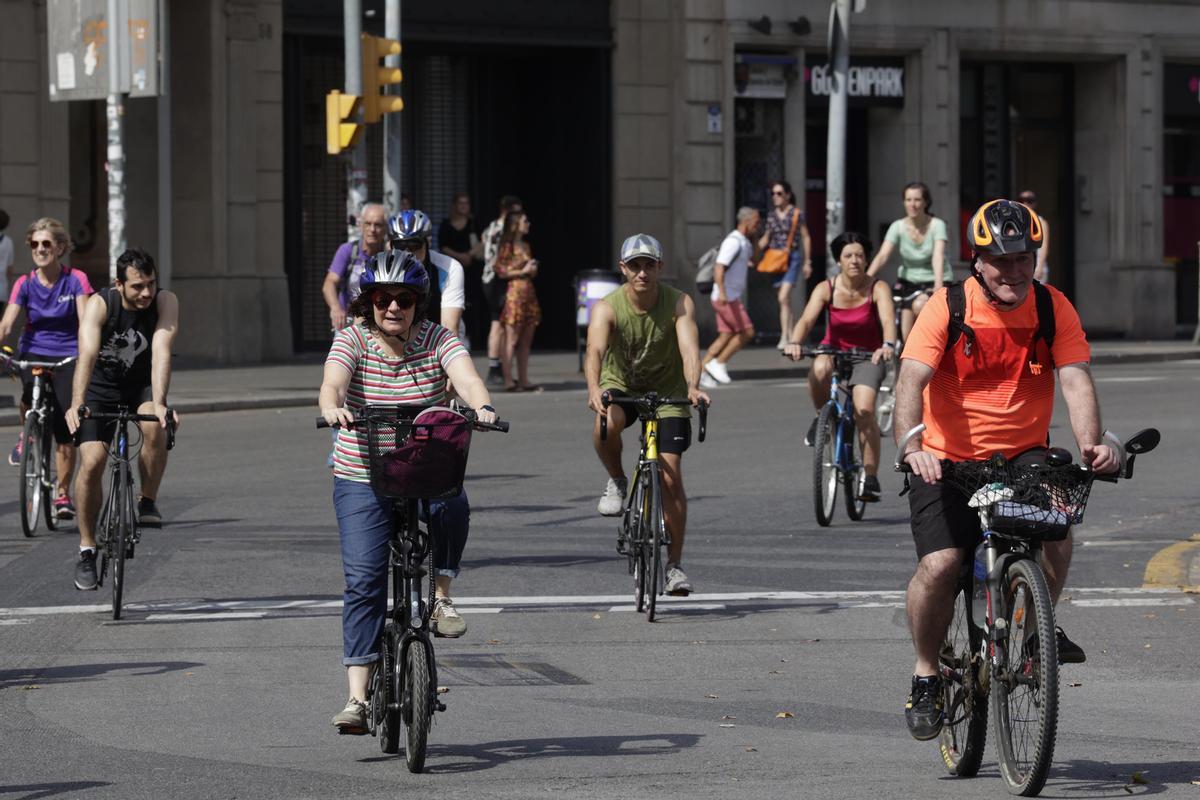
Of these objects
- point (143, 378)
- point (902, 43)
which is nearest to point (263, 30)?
point (902, 43)

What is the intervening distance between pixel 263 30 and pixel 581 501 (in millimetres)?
13976

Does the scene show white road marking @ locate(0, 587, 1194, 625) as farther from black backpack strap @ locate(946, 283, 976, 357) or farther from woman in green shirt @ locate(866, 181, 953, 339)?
woman in green shirt @ locate(866, 181, 953, 339)

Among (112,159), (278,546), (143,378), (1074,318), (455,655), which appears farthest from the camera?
(112,159)

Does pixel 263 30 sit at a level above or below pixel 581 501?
above

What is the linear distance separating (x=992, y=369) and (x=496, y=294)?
1675cm

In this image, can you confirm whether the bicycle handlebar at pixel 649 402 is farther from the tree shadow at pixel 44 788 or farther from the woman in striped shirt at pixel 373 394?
the tree shadow at pixel 44 788

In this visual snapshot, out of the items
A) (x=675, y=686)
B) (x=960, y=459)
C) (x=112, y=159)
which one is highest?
(x=112, y=159)

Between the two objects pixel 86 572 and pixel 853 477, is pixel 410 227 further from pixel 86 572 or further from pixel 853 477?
pixel 853 477

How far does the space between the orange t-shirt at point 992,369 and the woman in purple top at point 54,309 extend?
7195mm

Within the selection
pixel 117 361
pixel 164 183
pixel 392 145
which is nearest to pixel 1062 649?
pixel 117 361

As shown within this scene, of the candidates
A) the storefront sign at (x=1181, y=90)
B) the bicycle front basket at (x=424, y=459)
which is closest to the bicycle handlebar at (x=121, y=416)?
the bicycle front basket at (x=424, y=459)

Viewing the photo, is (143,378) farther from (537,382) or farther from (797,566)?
(537,382)

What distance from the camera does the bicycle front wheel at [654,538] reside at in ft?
33.9

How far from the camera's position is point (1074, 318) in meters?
6.95
